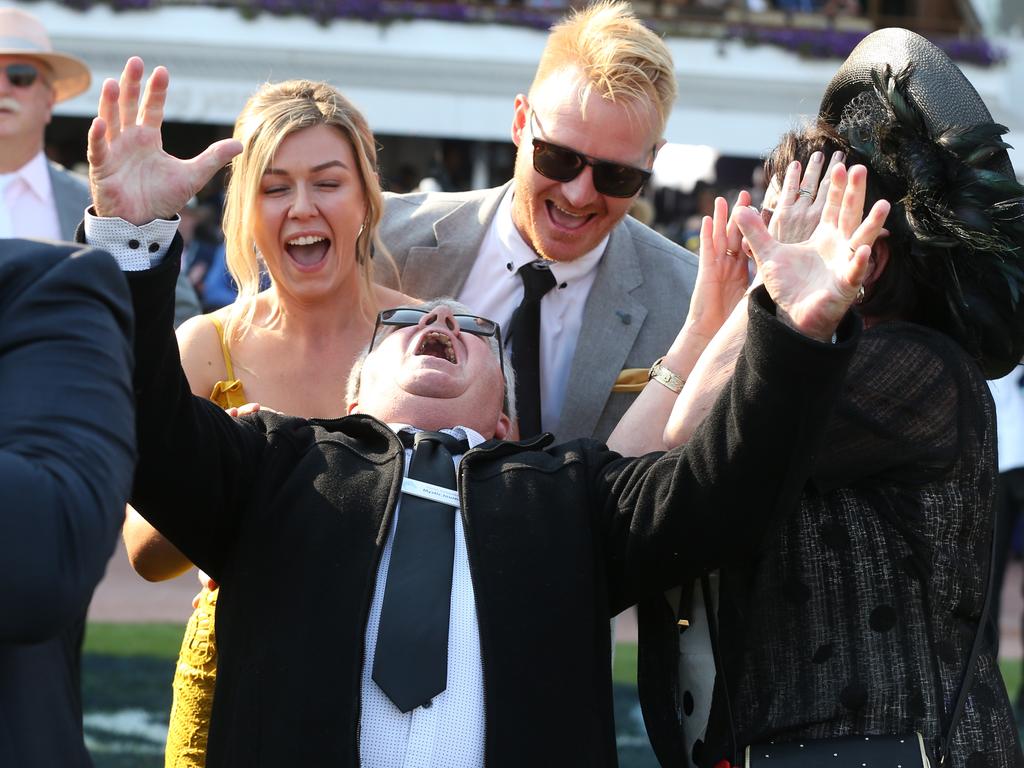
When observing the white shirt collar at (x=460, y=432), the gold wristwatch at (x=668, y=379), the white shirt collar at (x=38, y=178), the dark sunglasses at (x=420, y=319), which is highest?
the white shirt collar at (x=38, y=178)

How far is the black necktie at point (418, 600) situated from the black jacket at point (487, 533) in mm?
46

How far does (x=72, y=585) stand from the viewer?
5.19 feet

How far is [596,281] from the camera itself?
4051 millimetres

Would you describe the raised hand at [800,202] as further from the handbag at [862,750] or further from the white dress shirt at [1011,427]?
the white dress shirt at [1011,427]

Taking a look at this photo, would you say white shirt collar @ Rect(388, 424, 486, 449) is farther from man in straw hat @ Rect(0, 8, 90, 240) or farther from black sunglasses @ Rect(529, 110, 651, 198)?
man in straw hat @ Rect(0, 8, 90, 240)

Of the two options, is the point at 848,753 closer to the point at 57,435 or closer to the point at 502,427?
A: the point at 502,427

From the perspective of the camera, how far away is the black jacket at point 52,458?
1558 mm

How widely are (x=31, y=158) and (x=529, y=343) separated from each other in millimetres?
2473

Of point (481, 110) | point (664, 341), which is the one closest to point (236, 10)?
point (481, 110)

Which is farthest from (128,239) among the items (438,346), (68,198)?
(68,198)

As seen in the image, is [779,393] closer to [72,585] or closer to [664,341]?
[72,585]

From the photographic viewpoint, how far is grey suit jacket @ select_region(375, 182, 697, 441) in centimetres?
380

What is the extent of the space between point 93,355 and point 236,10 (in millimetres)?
16446

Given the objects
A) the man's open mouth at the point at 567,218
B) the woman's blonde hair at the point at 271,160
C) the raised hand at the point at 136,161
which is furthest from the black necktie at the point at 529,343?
the raised hand at the point at 136,161
